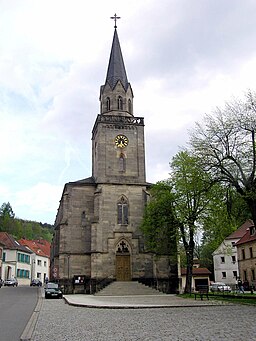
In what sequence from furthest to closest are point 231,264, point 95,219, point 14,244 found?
point 14,244, point 231,264, point 95,219

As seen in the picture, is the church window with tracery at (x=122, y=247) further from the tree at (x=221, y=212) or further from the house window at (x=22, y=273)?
the house window at (x=22, y=273)

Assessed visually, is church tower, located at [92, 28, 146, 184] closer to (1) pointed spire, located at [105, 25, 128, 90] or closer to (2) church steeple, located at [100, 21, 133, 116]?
(2) church steeple, located at [100, 21, 133, 116]

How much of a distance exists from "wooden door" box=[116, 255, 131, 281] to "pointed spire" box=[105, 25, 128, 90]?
19804 millimetres

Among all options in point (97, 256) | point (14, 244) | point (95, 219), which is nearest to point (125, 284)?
point (97, 256)

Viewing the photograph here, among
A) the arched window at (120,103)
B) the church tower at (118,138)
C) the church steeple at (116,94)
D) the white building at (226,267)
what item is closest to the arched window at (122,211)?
the church tower at (118,138)

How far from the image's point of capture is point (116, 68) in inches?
1977

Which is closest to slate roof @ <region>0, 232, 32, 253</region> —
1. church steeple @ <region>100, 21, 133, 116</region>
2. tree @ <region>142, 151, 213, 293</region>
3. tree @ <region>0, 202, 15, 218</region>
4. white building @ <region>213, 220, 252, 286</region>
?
white building @ <region>213, 220, 252, 286</region>

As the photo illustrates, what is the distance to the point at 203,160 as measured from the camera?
2458 cm

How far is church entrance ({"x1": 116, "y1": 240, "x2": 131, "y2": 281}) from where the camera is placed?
1626 inches

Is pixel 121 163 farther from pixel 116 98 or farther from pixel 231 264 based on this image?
pixel 231 264

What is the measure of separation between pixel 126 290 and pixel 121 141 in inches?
645

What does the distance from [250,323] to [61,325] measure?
637cm

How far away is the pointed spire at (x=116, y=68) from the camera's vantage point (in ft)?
161

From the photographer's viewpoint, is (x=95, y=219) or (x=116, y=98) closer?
(x=95, y=219)
